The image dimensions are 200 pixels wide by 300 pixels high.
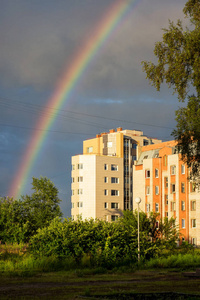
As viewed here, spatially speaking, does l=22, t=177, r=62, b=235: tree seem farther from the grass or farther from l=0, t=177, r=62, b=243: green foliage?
the grass

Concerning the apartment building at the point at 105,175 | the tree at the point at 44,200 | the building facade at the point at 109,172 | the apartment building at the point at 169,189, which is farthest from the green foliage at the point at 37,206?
the apartment building at the point at 105,175

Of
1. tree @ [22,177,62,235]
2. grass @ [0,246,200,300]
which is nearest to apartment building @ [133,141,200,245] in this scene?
tree @ [22,177,62,235]

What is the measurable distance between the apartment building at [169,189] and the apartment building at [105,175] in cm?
2244

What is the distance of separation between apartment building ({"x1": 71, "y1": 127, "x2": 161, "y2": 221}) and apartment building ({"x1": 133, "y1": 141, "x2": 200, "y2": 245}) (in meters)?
22.4

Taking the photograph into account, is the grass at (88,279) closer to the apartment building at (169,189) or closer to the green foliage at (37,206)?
the green foliage at (37,206)

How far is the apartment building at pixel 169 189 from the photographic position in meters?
89.9

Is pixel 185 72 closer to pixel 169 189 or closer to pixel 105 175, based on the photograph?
pixel 169 189

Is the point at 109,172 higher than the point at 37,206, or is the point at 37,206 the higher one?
the point at 109,172

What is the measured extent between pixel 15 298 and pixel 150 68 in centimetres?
1967

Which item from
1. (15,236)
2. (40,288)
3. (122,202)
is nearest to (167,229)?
(15,236)

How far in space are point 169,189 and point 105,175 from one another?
42.7 m

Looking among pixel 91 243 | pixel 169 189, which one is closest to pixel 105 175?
pixel 169 189

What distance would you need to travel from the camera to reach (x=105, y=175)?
137m

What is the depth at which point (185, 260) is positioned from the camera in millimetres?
31062
